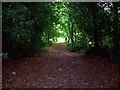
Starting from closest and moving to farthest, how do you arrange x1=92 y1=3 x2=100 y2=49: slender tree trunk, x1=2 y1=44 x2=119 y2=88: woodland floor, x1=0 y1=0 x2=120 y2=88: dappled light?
x1=2 y1=44 x2=119 y2=88: woodland floor < x1=0 y1=0 x2=120 y2=88: dappled light < x1=92 y1=3 x2=100 y2=49: slender tree trunk

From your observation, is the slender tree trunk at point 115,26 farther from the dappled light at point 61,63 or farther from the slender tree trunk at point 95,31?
the slender tree trunk at point 95,31

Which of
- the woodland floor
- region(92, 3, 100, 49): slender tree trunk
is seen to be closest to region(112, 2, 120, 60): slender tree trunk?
the woodland floor

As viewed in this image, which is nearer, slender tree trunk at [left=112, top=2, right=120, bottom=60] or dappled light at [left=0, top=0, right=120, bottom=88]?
dappled light at [left=0, top=0, right=120, bottom=88]

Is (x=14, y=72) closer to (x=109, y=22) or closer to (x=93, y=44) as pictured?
(x=109, y=22)

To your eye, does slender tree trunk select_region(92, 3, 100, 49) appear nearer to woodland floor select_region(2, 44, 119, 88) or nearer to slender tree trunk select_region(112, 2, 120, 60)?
slender tree trunk select_region(112, 2, 120, 60)

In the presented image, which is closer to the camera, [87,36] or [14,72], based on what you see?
[14,72]

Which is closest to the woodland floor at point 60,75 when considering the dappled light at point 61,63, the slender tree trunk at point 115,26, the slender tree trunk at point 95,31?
the dappled light at point 61,63

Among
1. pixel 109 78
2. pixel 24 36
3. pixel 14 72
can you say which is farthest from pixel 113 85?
pixel 24 36

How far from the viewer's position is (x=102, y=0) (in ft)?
40.9

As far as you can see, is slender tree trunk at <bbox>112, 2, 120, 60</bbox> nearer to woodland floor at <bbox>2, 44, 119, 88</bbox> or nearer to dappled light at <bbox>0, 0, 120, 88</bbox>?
dappled light at <bbox>0, 0, 120, 88</bbox>

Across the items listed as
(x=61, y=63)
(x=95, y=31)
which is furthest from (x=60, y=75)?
(x=95, y=31)

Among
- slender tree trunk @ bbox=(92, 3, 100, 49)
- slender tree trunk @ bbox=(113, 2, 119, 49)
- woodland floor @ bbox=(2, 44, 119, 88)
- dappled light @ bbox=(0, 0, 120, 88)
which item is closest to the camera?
woodland floor @ bbox=(2, 44, 119, 88)

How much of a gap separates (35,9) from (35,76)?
5518 mm

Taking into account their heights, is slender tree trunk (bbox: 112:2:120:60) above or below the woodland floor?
above
